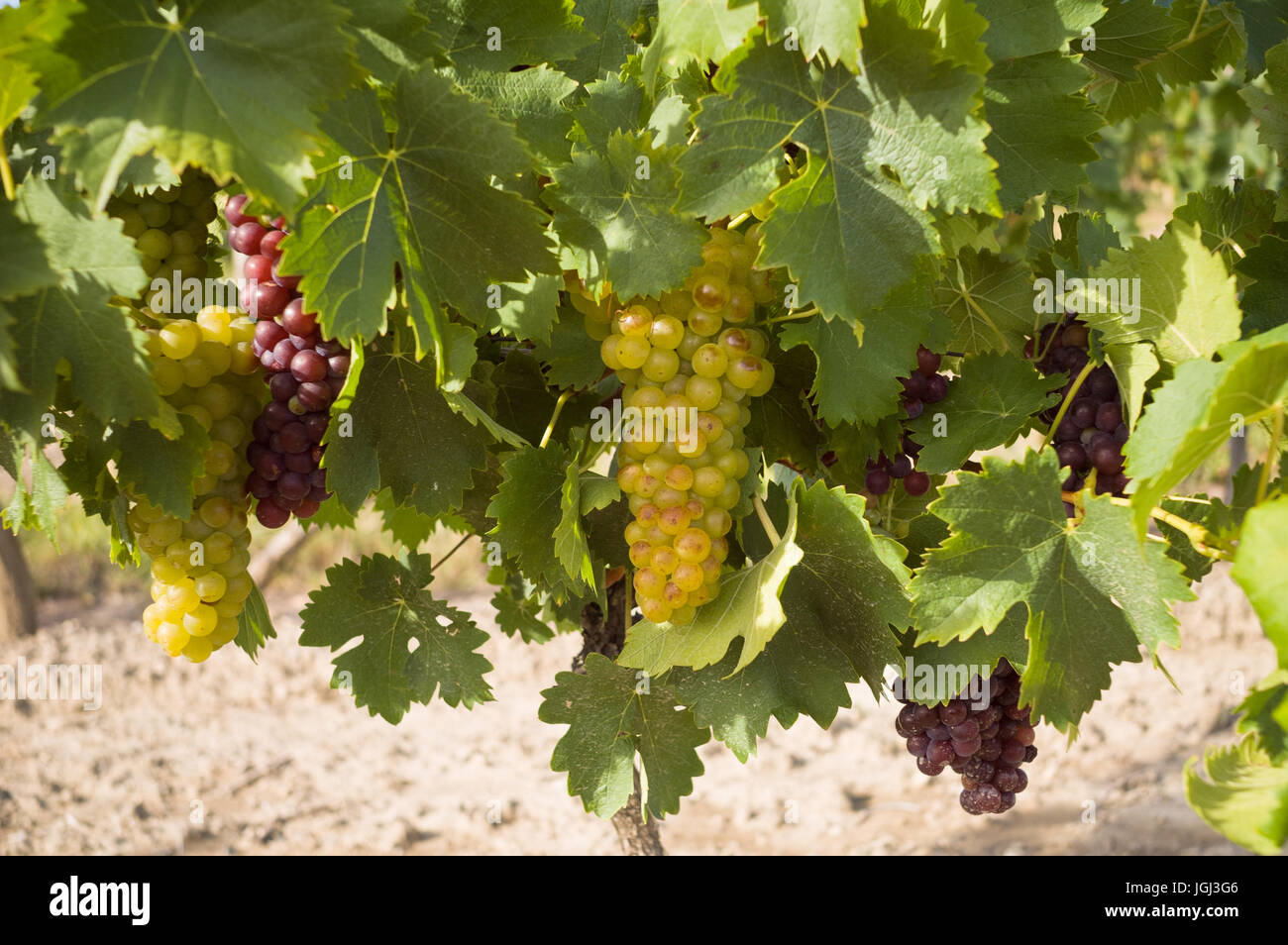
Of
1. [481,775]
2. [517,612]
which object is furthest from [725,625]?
[481,775]

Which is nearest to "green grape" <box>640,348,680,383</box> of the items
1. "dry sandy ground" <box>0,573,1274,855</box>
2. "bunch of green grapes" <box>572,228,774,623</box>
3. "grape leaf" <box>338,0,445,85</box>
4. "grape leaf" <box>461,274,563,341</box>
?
"bunch of green grapes" <box>572,228,774,623</box>

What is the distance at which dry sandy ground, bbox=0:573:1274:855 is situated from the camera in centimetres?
318

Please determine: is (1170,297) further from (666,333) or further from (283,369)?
(283,369)

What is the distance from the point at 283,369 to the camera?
0.97 meters

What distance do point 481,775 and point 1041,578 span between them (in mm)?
2979

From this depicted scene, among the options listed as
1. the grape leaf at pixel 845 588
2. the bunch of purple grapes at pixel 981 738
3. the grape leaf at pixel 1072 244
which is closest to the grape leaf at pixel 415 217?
the grape leaf at pixel 845 588

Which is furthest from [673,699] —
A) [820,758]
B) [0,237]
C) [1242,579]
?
[820,758]

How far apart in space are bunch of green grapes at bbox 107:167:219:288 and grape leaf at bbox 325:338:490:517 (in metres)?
0.20

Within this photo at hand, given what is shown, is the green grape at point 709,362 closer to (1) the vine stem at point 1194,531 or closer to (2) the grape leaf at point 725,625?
(2) the grape leaf at point 725,625

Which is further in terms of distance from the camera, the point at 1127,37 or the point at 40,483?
the point at 1127,37

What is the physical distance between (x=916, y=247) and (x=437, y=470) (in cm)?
49

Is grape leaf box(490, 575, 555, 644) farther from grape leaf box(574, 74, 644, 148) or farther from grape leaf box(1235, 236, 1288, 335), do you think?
grape leaf box(1235, 236, 1288, 335)

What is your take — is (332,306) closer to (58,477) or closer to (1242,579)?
(58,477)
